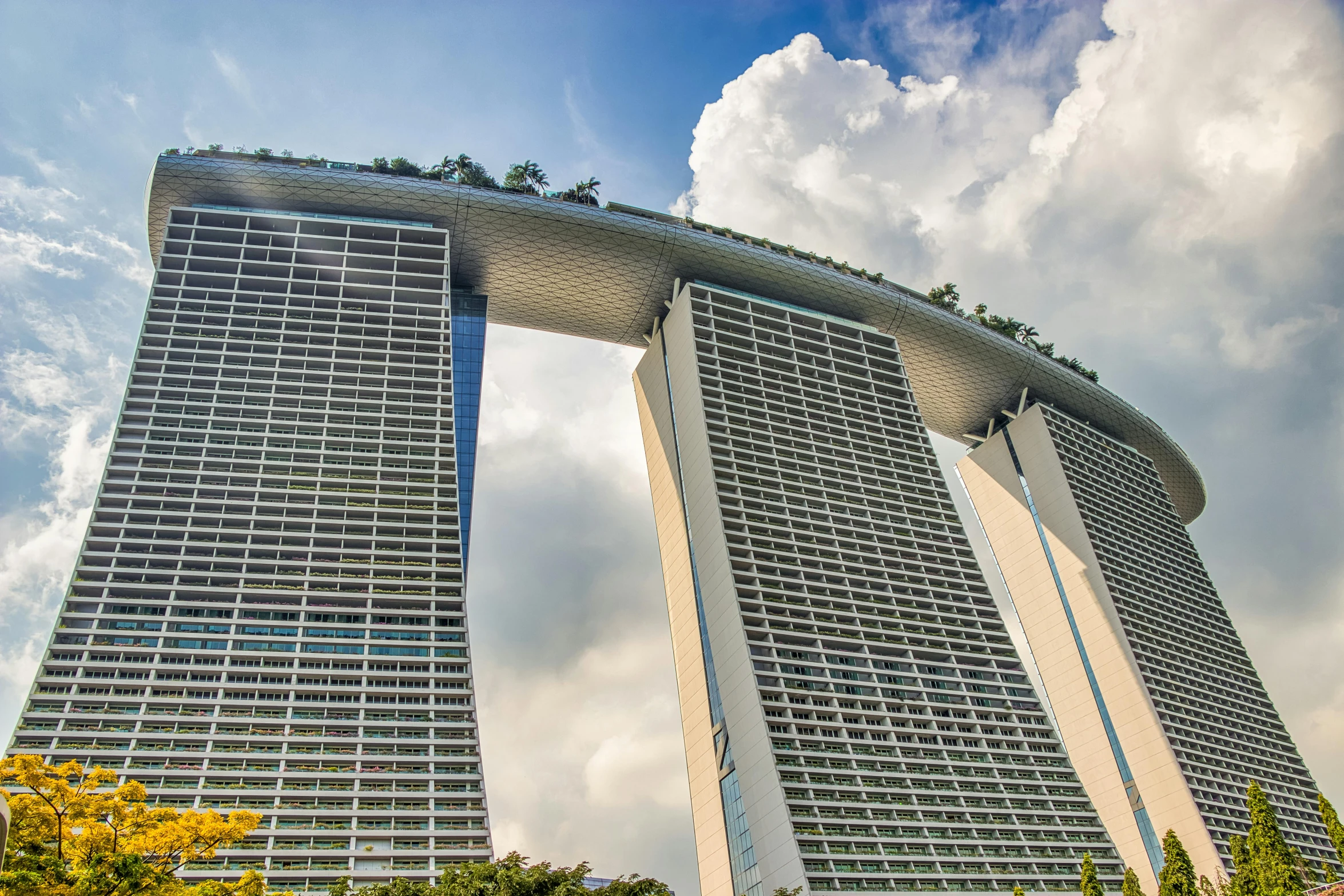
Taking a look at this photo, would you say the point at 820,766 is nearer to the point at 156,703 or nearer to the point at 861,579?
the point at 861,579

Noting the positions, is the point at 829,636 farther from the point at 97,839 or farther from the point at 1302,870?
the point at 97,839

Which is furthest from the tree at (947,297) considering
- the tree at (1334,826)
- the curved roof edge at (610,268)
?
the tree at (1334,826)

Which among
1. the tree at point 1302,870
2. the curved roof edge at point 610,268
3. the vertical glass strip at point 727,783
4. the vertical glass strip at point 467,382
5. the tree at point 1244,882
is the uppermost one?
the curved roof edge at point 610,268

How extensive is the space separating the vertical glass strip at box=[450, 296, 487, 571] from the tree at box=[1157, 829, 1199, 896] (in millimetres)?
37720

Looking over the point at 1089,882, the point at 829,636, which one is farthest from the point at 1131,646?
the point at 1089,882

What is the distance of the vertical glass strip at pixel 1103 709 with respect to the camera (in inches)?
2603

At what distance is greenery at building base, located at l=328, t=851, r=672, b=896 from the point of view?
3047 centimetres

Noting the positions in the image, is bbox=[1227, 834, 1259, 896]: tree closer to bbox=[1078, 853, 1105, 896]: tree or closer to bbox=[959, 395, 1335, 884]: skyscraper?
bbox=[1078, 853, 1105, 896]: tree

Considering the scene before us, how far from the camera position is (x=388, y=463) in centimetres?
5659

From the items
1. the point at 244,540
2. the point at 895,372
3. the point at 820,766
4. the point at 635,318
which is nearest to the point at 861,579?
the point at 820,766

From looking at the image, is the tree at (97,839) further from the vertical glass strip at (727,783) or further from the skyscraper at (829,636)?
the skyscraper at (829,636)

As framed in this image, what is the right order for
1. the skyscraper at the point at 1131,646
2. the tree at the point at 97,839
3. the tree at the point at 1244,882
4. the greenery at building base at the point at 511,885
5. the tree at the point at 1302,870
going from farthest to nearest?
the skyscraper at the point at 1131,646 → the tree at the point at 1302,870 → the tree at the point at 1244,882 → the greenery at building base at the point at 511,885 → the tree at the point at 97,839

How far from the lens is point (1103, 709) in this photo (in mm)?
71875

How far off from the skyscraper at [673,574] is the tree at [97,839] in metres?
17.7
